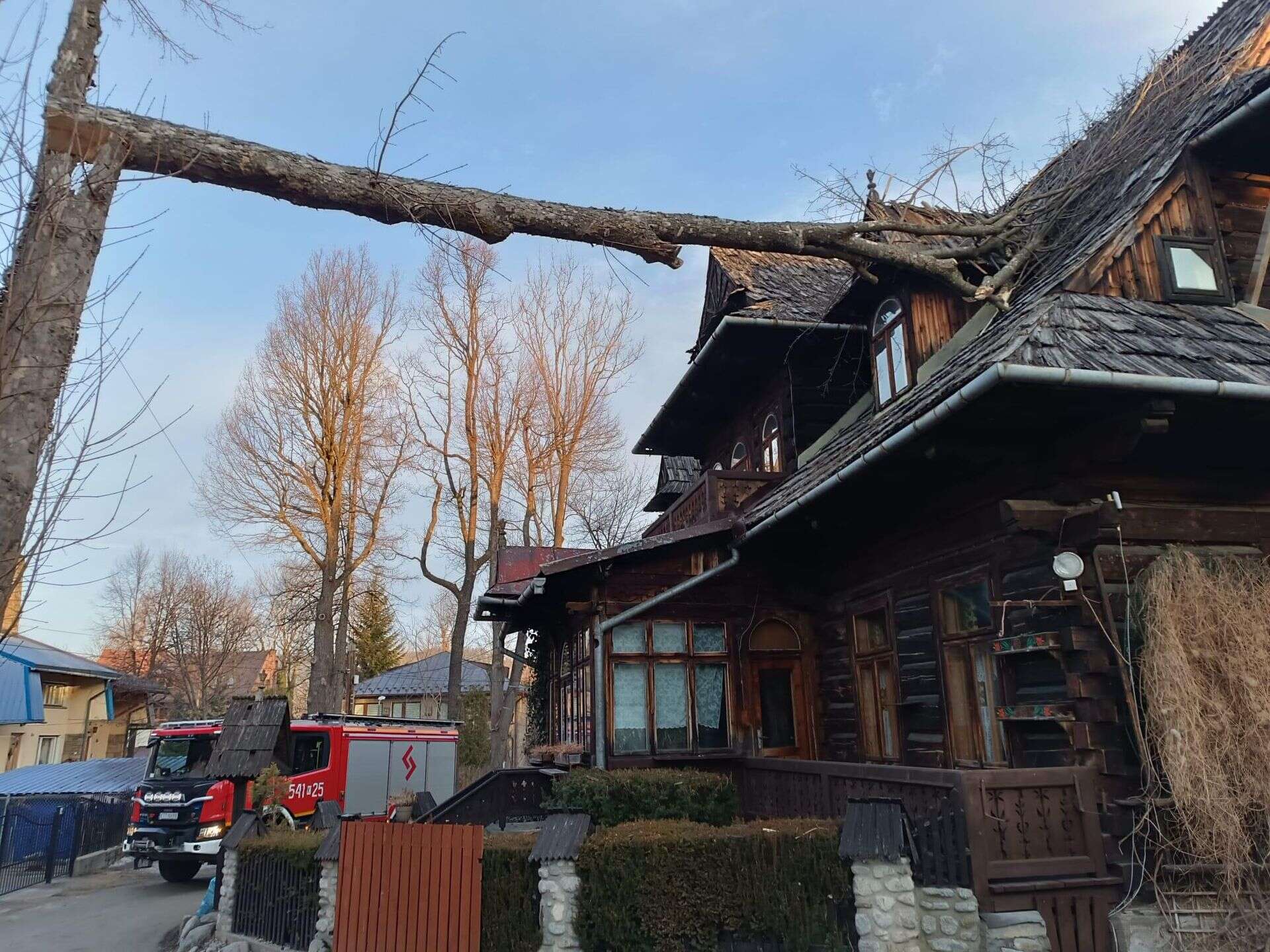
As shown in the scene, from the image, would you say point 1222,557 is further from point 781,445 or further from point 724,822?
point 781,445

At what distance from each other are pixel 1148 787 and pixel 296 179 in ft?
23.3

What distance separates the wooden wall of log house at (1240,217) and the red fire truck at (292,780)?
13423mm

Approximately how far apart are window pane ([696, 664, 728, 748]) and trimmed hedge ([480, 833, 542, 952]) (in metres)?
4.36

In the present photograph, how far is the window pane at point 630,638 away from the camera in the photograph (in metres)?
12.2

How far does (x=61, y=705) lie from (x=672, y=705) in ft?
99.4

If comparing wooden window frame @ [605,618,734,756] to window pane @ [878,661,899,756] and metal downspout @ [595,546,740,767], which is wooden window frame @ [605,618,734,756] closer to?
metal downspout @ [595,546,740,767]

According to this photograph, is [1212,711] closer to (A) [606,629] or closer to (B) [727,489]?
(A) [606,629]

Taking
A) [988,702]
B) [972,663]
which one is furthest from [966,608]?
[988,702]

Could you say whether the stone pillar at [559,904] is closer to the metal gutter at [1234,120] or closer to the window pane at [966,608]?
the window pane at [966,608]

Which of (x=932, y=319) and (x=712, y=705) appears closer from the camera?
(x=932, y=319)

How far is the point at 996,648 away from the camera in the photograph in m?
7.79

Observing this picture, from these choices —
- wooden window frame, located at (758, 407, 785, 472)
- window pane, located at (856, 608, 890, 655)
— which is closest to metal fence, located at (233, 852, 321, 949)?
window pane, located at (856, 608, 890, 655)

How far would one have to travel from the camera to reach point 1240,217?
28.7 feet

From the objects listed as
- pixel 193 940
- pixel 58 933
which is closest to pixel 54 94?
pixel 193 940
